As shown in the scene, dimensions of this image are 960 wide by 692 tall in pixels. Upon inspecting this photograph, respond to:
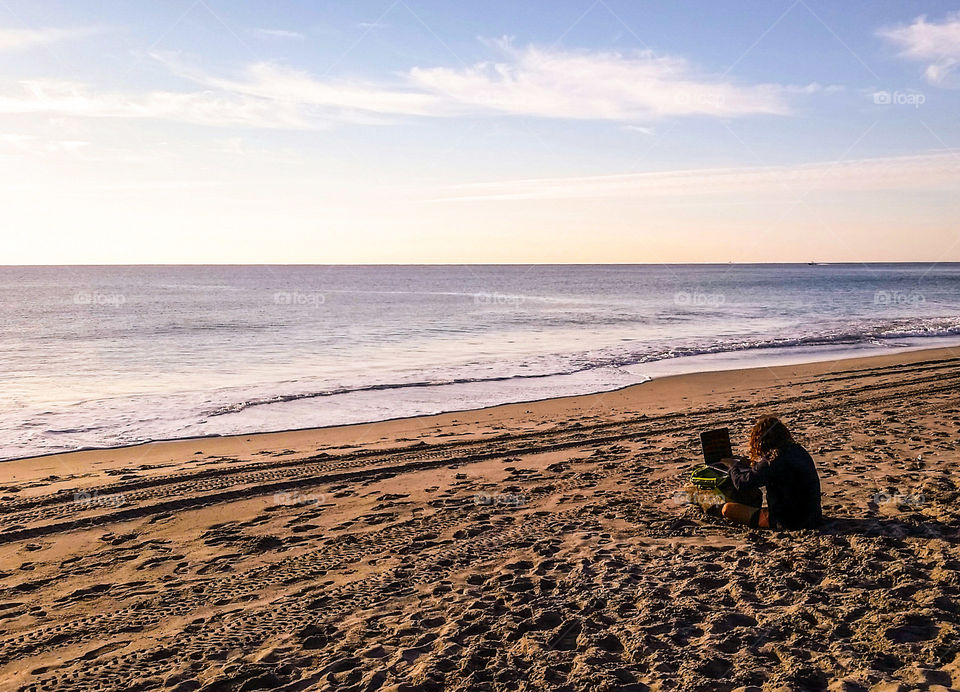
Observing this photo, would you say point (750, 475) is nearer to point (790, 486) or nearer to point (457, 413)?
point (790, 486)

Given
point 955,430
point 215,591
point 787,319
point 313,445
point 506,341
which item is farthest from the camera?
point 787,319

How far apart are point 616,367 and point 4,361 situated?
20367 millimetres

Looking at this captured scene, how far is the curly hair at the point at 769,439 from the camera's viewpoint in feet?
20.1

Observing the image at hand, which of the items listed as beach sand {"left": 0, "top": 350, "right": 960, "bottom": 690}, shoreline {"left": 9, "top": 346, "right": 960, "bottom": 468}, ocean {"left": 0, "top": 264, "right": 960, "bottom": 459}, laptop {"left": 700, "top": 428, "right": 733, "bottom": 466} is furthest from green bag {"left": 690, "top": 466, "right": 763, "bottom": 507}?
ocean {"left": 0, "top": 264, "right": 960, "bottom": 459}

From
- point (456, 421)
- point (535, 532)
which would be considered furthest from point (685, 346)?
point (535, 532)

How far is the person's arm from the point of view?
6129 millimetres

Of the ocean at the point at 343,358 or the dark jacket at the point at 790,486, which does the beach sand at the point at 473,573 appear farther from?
the ocean at the point at 343,358

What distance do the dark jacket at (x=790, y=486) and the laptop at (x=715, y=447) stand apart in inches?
30.9

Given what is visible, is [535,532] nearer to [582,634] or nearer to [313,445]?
[582,634]

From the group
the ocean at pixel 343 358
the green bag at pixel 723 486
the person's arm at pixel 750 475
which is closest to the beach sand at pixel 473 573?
the green bag at pixel 723 486

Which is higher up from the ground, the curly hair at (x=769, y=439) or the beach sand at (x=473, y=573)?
the curly hair at (x=769, y=439)

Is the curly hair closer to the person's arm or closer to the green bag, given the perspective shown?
the person's arm

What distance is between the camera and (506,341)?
27.5 meters

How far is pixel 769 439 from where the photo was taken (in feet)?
20.2
